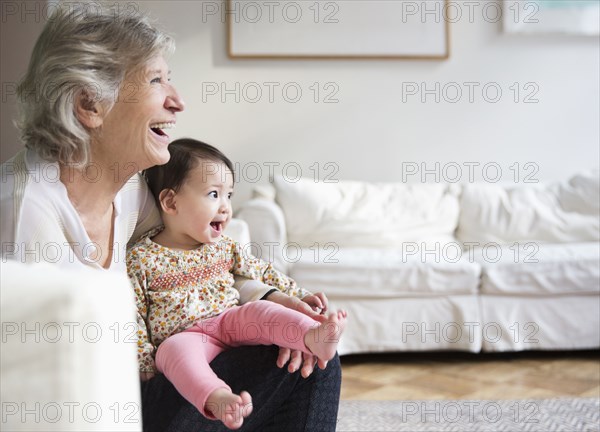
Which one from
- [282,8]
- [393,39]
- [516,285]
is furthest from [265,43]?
[516,285]

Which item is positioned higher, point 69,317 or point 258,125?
point 258,125

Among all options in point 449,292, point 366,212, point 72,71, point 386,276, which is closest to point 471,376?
point 449,292

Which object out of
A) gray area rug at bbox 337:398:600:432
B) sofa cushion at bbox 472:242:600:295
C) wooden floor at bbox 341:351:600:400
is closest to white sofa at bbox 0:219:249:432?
gray area rug at bbox 337:398:600:432

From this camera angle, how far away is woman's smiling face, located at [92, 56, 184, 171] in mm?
1429

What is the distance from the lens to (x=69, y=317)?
59 centimetres

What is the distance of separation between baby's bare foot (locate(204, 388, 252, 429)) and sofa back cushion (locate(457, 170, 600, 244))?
9.14 ft

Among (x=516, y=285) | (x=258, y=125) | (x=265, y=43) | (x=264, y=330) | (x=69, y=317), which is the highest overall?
(x=265, y=43)

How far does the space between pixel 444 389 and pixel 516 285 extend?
680 mm

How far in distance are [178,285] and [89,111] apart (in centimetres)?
38

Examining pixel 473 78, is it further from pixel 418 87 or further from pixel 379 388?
pixel 379 388

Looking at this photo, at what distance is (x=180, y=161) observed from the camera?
1.61m

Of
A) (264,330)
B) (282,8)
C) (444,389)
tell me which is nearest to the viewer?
(264,330)

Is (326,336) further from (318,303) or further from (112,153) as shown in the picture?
(112,153)

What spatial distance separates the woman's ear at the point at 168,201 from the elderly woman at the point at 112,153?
10cm
